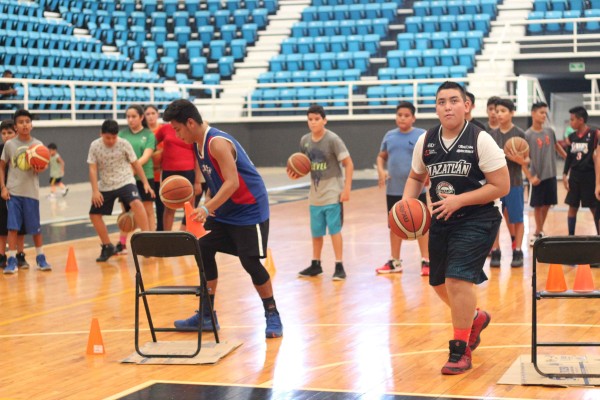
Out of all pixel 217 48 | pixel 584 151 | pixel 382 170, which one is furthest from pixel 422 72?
pixel 382 170

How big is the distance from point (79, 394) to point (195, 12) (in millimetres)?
29245

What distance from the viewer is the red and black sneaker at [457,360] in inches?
252

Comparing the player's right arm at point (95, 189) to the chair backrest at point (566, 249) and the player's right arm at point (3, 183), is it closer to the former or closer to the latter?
the player's right arm at point (3, 183)

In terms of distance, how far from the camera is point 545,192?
12.5 m

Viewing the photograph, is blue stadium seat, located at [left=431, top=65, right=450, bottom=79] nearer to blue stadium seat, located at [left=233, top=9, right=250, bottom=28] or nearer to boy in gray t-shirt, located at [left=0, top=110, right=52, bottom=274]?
blue stadium seat, located at [left=233, top=9, right=250, bottom=28]

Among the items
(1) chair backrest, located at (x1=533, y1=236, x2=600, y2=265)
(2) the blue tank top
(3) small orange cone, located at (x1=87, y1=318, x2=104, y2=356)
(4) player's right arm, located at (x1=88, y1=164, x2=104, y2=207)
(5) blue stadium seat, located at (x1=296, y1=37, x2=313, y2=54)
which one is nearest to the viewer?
(1) chair backrest, located at (x1=533, y1=236, x2=600, y2=265)

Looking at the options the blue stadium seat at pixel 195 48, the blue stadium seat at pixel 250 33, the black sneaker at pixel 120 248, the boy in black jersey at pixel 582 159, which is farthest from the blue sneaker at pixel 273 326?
the blue stadium seat at pixel 250 33

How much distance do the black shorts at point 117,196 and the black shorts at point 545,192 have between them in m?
4.87

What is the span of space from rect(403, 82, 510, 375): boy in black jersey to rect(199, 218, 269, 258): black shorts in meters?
1.59

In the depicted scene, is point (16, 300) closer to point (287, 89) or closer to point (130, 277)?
point (130, 277)

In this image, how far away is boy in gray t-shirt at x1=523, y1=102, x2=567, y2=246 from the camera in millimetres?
12249

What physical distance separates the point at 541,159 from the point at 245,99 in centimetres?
1921

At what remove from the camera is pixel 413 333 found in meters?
7.79

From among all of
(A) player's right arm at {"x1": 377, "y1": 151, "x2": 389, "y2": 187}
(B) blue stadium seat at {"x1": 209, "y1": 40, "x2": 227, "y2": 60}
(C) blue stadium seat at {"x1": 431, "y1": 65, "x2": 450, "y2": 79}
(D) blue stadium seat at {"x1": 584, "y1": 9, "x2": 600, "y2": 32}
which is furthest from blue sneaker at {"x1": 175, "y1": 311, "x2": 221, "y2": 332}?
(B) blue stadium seat at {"x1": 209, "y1": 40, "x2": 227, "y2": 60}
